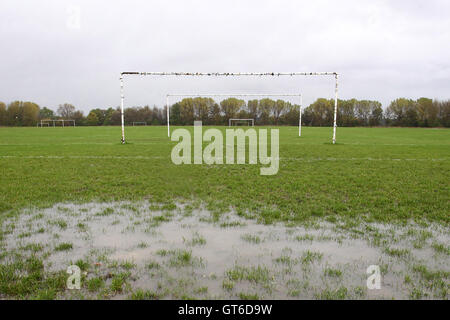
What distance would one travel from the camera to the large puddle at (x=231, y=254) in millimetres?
3072

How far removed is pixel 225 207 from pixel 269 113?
5224 cm

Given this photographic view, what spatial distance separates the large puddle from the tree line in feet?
147

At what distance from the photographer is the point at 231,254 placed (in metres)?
3.94

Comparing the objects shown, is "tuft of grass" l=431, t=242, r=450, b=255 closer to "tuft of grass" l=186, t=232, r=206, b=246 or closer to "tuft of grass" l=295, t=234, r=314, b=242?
"tuft of grass" l=295, t=234, r=314, b=242

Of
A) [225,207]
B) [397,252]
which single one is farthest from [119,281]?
[397,252]

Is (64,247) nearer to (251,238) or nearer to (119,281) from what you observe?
(119,281)

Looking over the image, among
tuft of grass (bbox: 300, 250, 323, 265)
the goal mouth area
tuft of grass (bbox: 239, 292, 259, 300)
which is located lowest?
tuft of grass (bbox: 239, 292, 259, 300)

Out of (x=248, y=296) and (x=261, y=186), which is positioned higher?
(x=261, y=186)

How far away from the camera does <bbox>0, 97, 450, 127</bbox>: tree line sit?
51850mm

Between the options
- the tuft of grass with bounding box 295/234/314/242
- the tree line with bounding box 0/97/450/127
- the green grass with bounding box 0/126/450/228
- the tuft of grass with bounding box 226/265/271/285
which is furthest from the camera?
the tree line with bounding box 0/97/450/127

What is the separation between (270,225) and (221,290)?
2.16 meters

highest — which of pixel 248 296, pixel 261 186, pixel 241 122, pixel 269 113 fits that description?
pixel 269 113

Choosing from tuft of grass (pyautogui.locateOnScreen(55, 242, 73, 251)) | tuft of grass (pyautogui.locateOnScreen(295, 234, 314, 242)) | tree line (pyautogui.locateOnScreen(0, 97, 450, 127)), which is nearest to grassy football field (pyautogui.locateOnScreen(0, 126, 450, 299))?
tuft of grass (pyautogui.locateOnScreen(55, 242, 73, 251))

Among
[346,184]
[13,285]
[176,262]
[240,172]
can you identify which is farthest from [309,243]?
[240,172]
